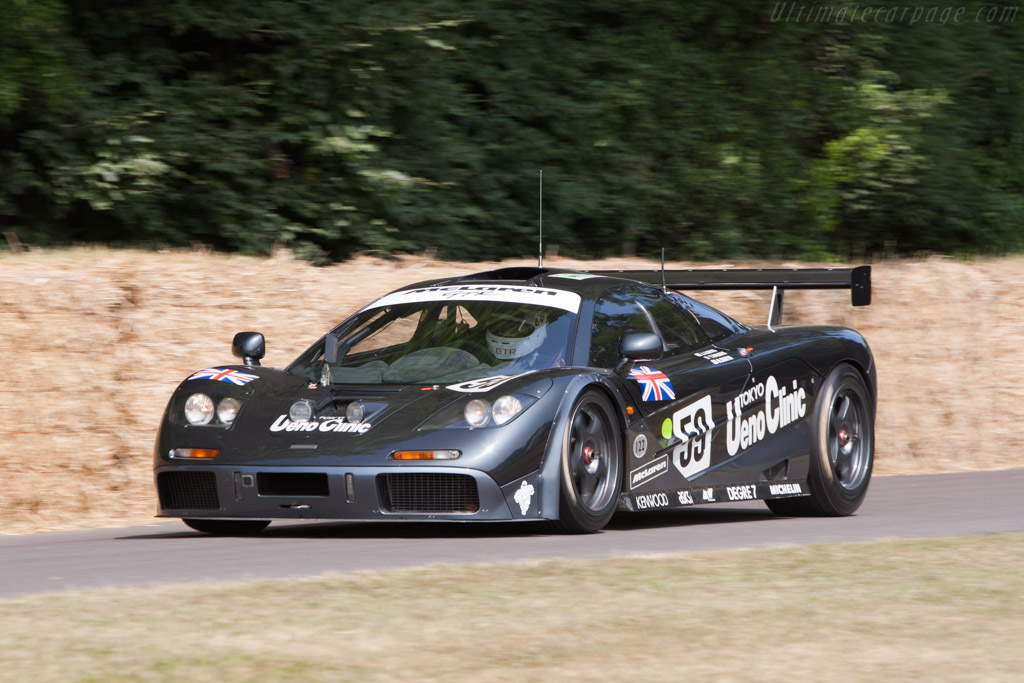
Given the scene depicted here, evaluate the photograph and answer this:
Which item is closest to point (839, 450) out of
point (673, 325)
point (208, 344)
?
point (673, 325)

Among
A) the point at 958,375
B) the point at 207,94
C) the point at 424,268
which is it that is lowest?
the point at 958,375

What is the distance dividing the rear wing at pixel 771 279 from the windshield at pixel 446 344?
60.6 inches

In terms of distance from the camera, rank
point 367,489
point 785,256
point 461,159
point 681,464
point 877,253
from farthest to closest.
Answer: point 877,253 → point 785,256 → point 461,159 → point 681,464 → point 367,489

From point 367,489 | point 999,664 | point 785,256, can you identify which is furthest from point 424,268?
point 999,664

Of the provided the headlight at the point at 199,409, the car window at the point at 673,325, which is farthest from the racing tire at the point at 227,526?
the car window at the point at 673,325

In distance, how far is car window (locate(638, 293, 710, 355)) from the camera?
907cm

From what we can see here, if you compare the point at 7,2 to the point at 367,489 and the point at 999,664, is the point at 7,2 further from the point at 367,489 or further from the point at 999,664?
the point at 999,664

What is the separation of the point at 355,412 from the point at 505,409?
2.46 feet

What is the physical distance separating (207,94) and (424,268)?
3.83m

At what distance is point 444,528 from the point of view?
8.37 m

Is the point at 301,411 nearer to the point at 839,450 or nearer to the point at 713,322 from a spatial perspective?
the point at 713,322

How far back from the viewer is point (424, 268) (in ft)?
46.6

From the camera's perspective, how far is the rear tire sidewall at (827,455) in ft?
31.6

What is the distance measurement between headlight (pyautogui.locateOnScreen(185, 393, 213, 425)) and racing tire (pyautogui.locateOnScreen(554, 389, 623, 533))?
1.77m
